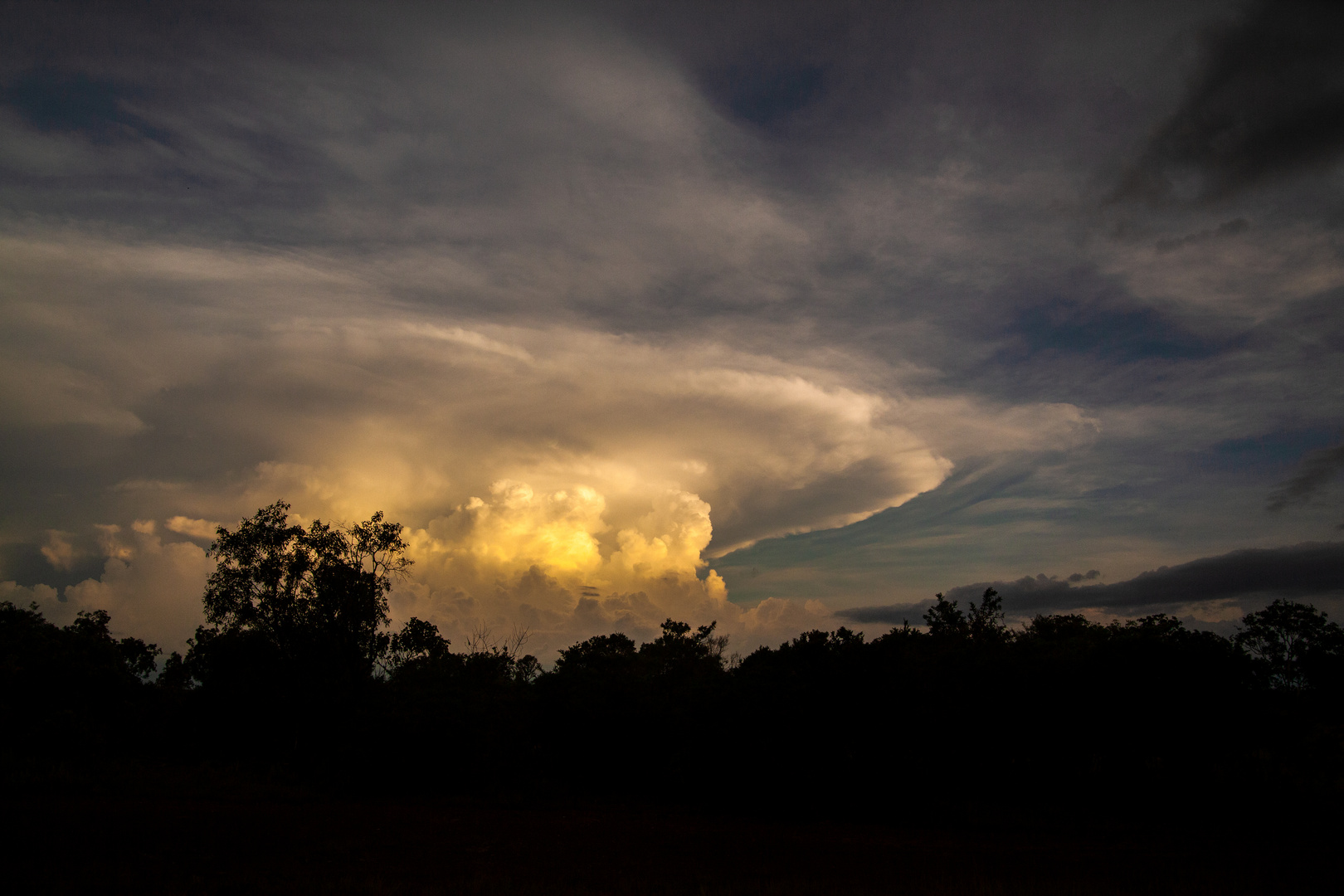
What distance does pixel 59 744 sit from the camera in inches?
1115

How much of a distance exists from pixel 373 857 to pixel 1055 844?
16.8 meters

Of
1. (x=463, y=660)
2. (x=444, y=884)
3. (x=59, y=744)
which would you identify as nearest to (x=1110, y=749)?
(x=444, y=884)

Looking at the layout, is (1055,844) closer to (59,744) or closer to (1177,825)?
(1177,825)

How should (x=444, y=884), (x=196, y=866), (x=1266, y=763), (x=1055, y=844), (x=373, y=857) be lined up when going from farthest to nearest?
1. (x=1266, y=763)
2. (x=1055, y=844)
3. (x=373, y=857)
4. (x=196, y=866)
5. (x=444, y=884)

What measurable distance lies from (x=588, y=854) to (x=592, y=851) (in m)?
0.37

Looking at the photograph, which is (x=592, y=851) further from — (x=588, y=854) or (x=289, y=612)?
(x=289, y=612)

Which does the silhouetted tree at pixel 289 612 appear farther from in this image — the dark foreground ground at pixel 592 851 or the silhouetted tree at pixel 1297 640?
the silhouetted tree at pixel 1297 640

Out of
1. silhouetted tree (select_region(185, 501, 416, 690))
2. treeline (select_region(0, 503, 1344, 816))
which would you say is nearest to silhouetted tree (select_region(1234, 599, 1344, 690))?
treeline (select_region(0, 503, 1344, 816))

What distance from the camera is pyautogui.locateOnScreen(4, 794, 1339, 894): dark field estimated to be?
14031 millimetres

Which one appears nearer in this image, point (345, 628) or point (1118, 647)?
point (1118, 647)

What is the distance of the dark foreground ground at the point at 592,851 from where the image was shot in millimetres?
14070

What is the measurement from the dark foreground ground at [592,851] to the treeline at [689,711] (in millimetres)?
2074

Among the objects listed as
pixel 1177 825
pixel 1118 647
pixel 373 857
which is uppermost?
pixel 1118 647

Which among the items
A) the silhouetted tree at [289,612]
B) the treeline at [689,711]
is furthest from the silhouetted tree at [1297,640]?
the silhouetted tree at [289,612]
